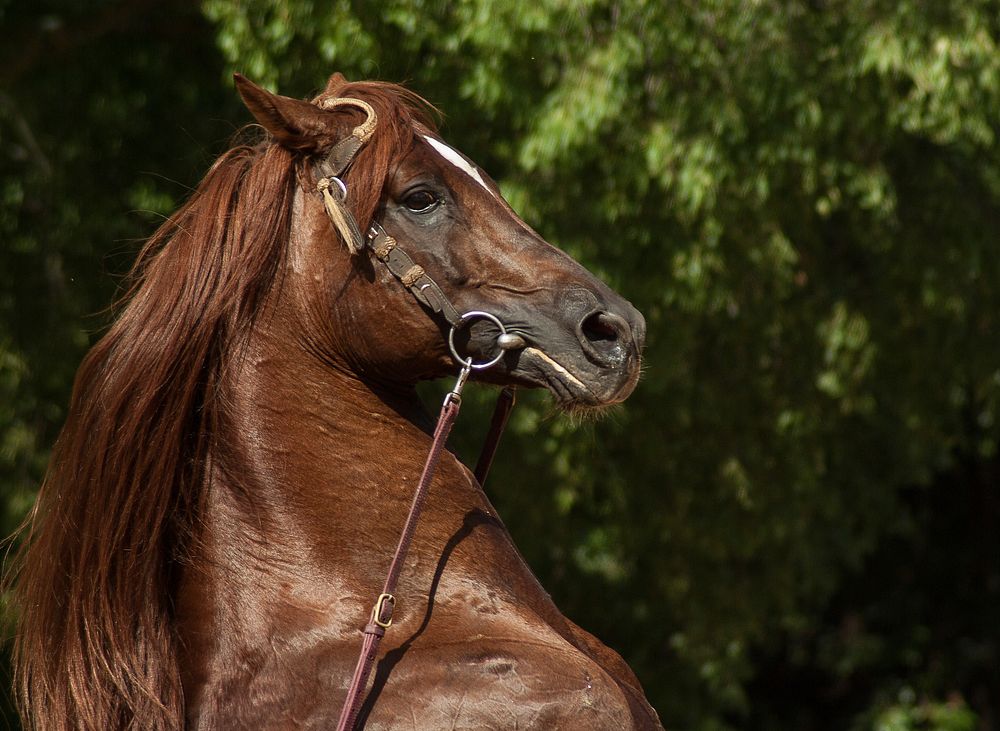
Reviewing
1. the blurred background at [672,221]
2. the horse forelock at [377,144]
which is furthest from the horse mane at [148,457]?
the blurred background at [672,221]

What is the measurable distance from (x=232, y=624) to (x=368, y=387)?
484mm

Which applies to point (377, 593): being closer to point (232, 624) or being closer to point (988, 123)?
point (232, 624)

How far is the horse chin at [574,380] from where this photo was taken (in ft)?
8.05

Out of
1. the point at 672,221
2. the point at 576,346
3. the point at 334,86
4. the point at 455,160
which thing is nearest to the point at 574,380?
the point at 576,346

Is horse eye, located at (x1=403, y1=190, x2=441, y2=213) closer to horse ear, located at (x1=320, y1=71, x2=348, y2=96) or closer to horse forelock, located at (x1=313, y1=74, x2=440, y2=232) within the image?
horse forelock, located at (x1=313, y1=74, x2=440, y2=232)

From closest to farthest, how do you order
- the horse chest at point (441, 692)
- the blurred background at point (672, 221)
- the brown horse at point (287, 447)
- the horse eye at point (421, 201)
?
the horse chest at point (441, 692) → the brown horse at point (287, 447) → the horse eye at point (421, 201) → the blurred background at point (672, 221)

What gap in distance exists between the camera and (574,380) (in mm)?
2473

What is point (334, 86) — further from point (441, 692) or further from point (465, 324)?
point (441, 692)

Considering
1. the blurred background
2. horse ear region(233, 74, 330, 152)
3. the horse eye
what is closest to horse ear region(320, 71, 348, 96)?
horse ear region(233, 74, 330, 152)

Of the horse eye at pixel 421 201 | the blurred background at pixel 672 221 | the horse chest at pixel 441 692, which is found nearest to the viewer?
the horse chest at pixel 441 692

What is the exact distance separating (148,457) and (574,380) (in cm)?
76

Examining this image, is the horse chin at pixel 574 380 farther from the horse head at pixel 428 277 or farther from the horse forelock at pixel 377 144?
the horse forelock at pixel 377 144

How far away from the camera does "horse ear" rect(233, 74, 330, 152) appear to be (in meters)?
2.48

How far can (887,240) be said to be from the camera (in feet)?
26.2
